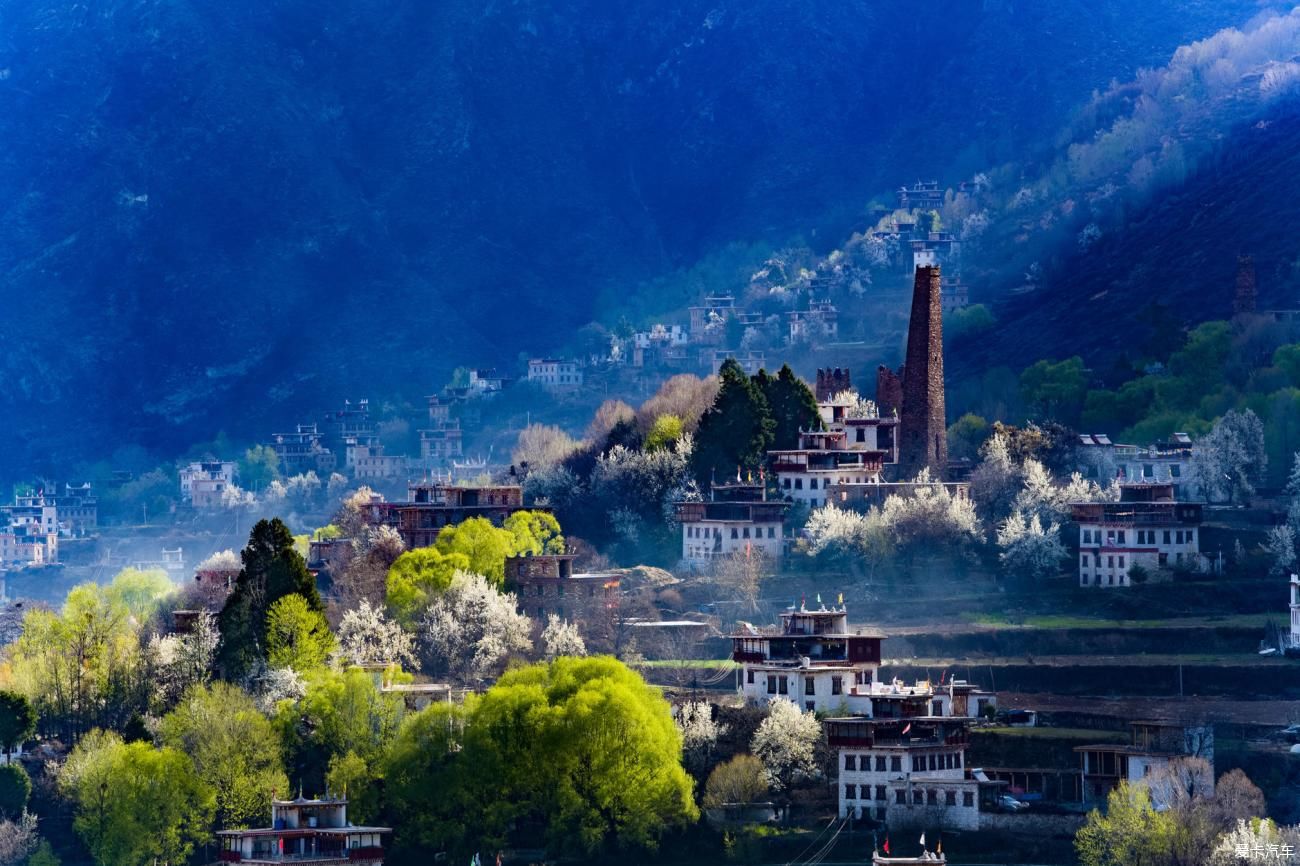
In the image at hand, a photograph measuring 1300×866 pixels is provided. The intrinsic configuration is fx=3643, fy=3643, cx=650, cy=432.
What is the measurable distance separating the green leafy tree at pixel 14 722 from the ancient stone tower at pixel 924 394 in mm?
46571

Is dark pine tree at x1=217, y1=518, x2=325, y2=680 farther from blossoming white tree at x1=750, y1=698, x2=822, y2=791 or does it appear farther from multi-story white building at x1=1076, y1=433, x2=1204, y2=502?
multi-story white building at x1=1076, y1=433, x2=1204, y2=502

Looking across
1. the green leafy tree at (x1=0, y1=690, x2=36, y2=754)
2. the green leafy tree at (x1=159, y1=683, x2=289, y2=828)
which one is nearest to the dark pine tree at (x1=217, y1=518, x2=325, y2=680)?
the green leafy tree at (x1=159, y1=683, x2=289, y2=828)

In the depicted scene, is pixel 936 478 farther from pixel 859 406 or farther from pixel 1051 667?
pixel 1051 667

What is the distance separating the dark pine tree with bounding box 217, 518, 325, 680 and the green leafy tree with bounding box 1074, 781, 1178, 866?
117 ft

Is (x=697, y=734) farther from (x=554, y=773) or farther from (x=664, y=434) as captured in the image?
(x=664, y=434)

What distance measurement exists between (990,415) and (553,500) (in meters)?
26.0

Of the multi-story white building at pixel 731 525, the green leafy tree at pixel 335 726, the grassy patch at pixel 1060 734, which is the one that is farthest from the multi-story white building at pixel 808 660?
the multi-story white building at pixel 731 525

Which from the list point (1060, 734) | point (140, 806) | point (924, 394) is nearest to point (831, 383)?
point (924, 394)

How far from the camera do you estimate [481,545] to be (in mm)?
150375

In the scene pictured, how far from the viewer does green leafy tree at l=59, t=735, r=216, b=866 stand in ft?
393

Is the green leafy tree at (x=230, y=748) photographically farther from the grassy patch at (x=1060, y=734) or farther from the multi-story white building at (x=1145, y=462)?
the multi-story white building at (x=1145, y=462)

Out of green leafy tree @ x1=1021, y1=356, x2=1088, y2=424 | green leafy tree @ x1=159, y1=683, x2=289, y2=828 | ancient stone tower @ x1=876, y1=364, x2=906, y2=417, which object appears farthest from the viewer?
green leafy tree @ x1=1021, y1=356, x2=1088, y2=424

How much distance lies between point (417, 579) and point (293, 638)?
11898 mm

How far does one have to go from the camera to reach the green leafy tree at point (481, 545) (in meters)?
149
